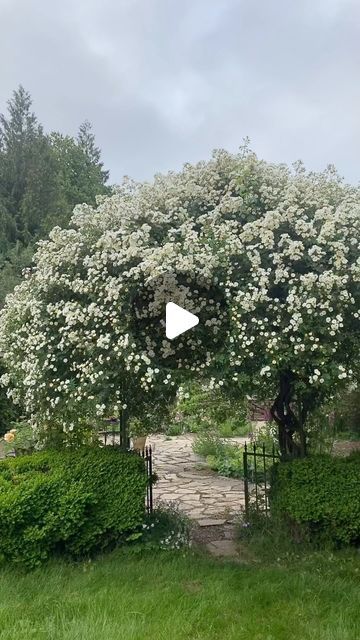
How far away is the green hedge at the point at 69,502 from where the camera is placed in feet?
12.7

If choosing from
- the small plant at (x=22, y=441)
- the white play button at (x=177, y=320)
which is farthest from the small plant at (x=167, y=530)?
the small plant at (x=22, y=441)

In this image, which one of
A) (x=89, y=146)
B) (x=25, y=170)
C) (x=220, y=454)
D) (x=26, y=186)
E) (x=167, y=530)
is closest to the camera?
(x=167, y=530)

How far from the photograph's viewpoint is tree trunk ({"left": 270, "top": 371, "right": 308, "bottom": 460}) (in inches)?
189

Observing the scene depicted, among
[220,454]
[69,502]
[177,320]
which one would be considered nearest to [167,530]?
[69,502]

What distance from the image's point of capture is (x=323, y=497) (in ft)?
13.5

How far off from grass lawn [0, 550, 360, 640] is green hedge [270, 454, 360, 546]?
207 millimetres

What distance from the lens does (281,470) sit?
4422 mm

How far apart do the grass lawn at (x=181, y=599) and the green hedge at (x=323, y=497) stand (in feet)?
0.68

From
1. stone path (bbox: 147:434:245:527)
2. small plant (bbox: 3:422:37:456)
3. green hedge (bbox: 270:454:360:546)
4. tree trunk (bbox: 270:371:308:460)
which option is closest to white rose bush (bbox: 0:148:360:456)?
tree trunk (bbox: 270:371:308:460)

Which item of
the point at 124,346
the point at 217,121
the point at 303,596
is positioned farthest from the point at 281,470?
the point at 217,121

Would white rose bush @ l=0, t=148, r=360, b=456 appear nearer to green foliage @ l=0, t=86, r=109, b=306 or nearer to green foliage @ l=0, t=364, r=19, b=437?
green foliage @ l=0, t=364, r=19, b=437

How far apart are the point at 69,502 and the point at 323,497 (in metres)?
1.89

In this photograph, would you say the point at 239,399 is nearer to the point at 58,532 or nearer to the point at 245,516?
the point at 245,516

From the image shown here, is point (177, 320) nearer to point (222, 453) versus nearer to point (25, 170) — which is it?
point (222, 453)
